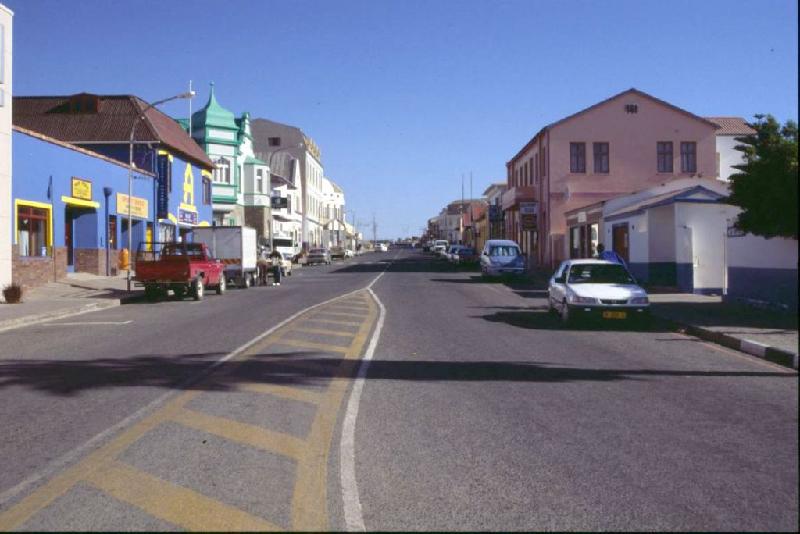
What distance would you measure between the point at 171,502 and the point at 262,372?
5407mm

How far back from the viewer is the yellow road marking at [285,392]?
28.8ft

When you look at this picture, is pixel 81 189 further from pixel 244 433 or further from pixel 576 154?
pixel 244 433

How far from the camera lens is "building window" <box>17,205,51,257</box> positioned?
2800 centimetres

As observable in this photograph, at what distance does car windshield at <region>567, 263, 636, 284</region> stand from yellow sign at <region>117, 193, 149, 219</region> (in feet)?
80.5

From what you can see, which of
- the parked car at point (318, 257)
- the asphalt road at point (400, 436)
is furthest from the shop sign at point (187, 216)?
the asphalt road at point (400, 436)

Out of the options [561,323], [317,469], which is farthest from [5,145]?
[317,469]

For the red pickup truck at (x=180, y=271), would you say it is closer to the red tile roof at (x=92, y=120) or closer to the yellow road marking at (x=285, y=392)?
the red tile roof at (x=92, y=120)

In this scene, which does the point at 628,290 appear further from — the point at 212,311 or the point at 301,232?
the point at 301,232

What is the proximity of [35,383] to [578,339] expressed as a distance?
9.10 metres

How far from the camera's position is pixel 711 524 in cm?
473

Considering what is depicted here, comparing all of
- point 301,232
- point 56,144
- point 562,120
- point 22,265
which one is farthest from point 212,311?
point 301,232

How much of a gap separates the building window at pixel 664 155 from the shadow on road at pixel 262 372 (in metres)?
Answer: 38.8

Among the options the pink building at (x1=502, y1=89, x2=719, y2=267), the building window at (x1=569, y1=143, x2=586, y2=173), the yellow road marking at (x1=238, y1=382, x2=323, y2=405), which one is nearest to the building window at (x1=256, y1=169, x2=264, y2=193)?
the pink building at (x1=502, y1=89, x2=719, y2=267)

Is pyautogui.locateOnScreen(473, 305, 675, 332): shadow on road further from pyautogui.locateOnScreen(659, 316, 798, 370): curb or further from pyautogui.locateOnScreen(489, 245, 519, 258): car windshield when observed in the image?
pyautogui.locateOnScreen(489, 245, 519, 258): car windshield
